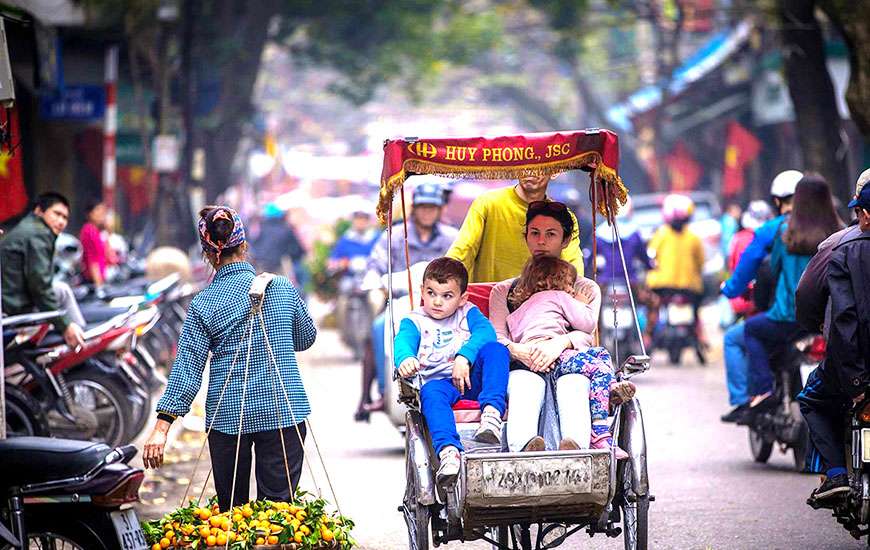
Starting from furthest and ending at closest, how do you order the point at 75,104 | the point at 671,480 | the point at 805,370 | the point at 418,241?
the point at 75,104, the point at 418,241, the point at 671,480, the point at 805,370

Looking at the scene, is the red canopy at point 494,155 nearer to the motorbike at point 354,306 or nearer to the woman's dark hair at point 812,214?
the woman's dark hair at point 812,214

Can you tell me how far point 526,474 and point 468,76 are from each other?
55117 millimetres

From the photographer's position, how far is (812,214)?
29.9 feet

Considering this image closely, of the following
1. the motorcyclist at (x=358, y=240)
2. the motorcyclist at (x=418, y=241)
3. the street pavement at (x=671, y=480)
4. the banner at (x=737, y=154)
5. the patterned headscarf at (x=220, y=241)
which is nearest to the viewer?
the patterned headscarf at (x=220, y=241)

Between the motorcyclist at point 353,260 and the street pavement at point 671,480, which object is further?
the motorcyclist at point 353,260

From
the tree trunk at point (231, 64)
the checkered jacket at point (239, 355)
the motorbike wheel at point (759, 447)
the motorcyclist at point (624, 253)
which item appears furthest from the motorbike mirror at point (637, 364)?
the tree trunk at point (231, 64)

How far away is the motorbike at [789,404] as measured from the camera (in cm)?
959

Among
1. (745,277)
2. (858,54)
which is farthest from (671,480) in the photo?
(858,54)

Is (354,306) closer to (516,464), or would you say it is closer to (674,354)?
(674,354)

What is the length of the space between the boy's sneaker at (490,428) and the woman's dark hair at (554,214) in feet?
4.15

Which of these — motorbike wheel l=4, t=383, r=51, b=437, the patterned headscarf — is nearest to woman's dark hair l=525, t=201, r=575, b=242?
the patterned headscarf

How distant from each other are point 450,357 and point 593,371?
62cm

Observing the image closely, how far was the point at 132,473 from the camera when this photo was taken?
555 centimetres

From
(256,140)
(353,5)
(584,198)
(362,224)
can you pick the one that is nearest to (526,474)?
(362,224)
